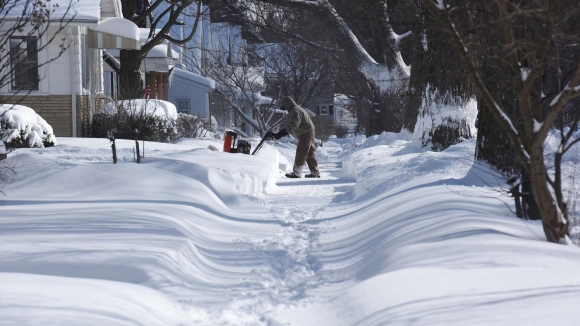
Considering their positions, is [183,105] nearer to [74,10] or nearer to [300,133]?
[74,10]

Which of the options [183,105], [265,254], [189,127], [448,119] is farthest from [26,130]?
[183,105]

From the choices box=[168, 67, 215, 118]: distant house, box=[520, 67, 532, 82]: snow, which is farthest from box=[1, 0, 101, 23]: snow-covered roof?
box=[168, 67, 215, 118]: distant house

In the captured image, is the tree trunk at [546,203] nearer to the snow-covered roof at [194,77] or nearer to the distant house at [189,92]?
the snow-covered roof at [194,77]

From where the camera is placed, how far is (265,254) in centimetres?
727

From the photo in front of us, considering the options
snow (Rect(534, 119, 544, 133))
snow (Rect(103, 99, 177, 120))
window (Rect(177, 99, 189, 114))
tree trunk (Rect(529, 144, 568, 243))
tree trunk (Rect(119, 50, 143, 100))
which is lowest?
tree trunk (Rect(529, 144, 568, 243))

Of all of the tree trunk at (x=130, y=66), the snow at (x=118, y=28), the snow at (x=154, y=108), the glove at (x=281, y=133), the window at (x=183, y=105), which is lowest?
the glove at (x=281, y=133)

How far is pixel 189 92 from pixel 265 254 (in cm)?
3732

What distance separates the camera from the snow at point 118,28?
901 inches

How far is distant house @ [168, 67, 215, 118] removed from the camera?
4325 cm

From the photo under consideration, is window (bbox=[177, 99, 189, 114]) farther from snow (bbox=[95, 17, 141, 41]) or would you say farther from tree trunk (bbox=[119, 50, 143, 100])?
snow (bbox=[95, 17, 141, 41])

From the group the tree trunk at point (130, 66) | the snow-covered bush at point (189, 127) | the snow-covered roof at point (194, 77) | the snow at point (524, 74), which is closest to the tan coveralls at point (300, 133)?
the snow-covered bush at point (189, 127)

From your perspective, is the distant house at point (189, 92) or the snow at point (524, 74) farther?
the distant house at point (189, 92)

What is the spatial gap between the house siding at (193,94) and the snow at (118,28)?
1980cm

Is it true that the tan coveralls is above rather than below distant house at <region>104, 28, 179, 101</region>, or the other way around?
below
